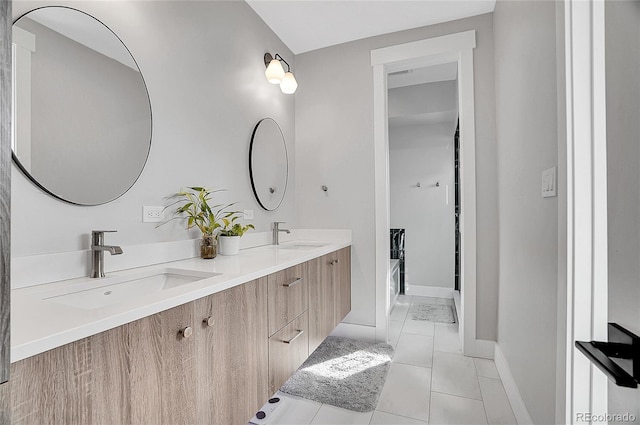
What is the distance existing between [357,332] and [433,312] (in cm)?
115

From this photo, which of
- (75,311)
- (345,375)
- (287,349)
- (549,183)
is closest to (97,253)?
(75,311)

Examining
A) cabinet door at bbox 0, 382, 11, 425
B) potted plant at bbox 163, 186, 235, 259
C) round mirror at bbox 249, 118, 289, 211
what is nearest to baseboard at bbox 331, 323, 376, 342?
round mirror at bbox 249, 118, 289, 211

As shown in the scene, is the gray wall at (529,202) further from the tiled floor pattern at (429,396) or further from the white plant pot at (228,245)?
the white plant pot at (228,245)

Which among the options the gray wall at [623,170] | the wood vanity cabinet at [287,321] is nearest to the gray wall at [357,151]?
the wood vanity cabinet at [287,321]

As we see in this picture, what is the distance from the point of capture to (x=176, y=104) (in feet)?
5.26

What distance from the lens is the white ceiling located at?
2229mm

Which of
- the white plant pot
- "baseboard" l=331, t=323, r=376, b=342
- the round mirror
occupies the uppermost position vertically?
the round mirror

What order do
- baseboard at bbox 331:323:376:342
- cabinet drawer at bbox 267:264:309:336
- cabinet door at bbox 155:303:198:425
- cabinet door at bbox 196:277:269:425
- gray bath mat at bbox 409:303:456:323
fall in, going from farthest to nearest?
gray bath mat at bbox 409:303:456:323 → baseboard at bbox 331:323:376:342 → cabinet drawer at bbox 267:264:309:336 → cabinet door at bbox 196:277:269:425 → cabinet door at bbox 155:303:198:425

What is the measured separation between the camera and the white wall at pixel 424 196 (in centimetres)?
411

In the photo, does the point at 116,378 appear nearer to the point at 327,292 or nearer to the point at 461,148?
the point at 327,292

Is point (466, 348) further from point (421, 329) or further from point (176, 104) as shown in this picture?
point (176, 104)

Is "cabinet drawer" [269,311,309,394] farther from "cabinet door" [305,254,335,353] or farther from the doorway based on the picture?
the doorway

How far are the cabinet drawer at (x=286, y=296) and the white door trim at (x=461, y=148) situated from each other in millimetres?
1079

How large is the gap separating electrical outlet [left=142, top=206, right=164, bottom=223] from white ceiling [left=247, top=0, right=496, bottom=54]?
1.69 meters
